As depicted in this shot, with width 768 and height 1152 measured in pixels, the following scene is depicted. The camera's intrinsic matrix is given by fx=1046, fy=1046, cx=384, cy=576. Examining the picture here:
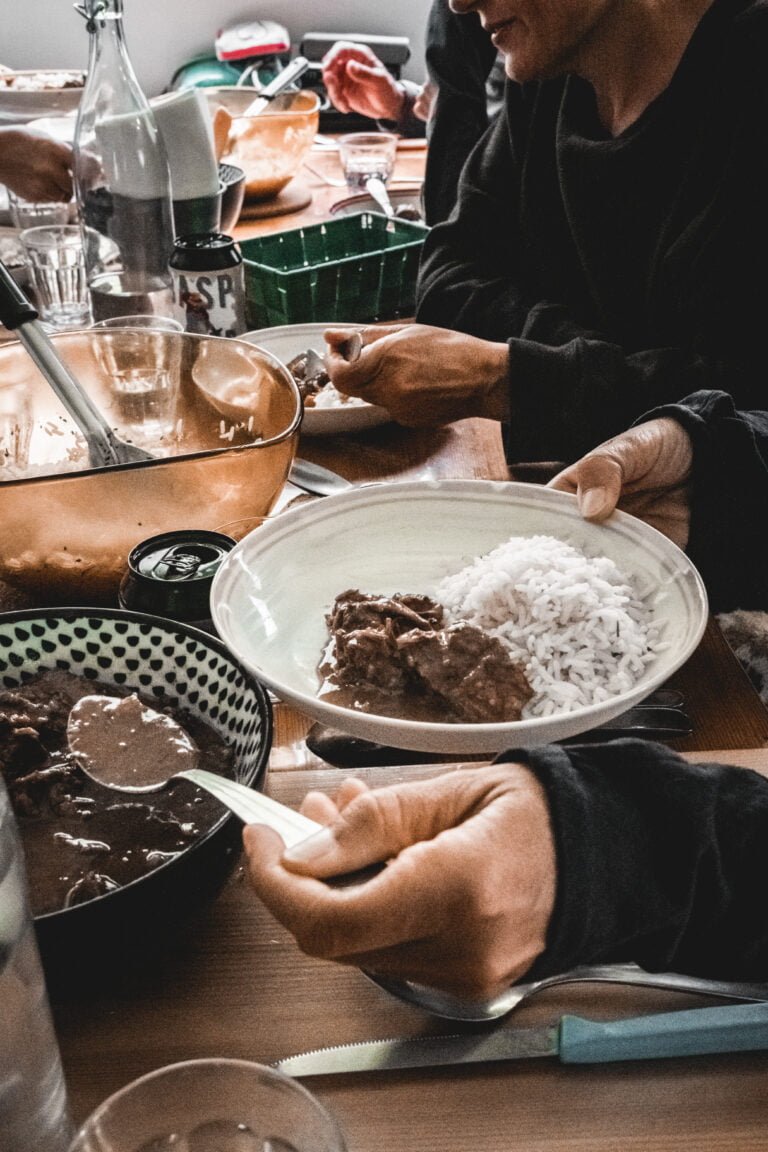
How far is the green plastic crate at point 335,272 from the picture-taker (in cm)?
185

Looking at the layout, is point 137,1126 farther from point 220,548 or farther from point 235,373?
point 235,373

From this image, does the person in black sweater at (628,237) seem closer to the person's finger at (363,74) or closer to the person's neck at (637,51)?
the person's neck at (637,51)

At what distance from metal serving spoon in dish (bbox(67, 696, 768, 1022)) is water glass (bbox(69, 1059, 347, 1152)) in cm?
12

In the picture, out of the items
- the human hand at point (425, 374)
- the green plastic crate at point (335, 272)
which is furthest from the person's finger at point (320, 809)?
the green plastic crate at point (335, 272)

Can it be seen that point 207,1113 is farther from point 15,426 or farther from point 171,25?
point 171,25

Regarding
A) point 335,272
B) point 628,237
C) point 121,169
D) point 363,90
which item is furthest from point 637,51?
point 363,90

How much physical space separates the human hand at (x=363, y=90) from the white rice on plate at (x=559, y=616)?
10.0ft

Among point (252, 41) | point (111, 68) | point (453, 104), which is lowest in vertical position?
A: point (252, 41)

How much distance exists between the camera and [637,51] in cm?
160

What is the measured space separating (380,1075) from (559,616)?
1.82ft

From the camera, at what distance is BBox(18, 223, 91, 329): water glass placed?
190 cm

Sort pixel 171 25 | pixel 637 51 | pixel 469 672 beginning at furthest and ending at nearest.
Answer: pixel 171 25
pixel 637 51
pixel 469 672

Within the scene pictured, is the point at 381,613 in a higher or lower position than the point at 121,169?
lower

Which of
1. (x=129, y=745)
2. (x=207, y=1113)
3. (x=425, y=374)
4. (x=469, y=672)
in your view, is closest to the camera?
(x=207, y=1113)
